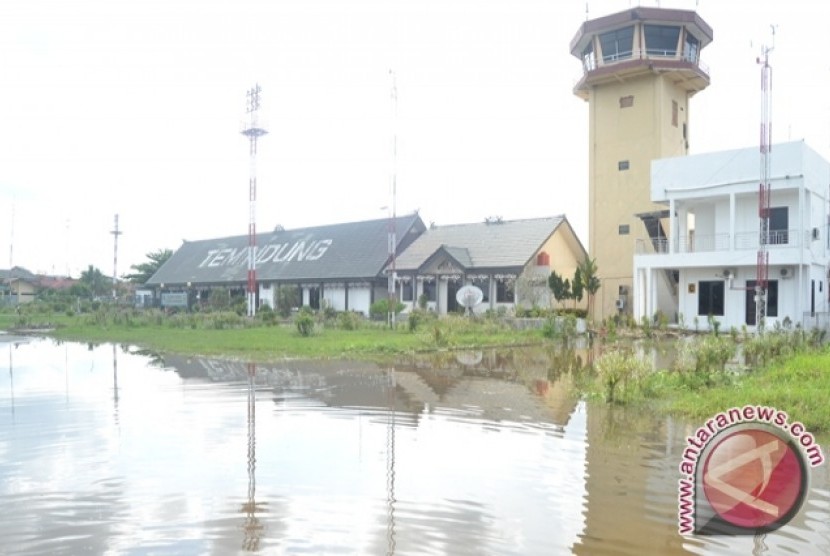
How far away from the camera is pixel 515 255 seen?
110ft

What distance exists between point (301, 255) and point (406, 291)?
9452 millimetres

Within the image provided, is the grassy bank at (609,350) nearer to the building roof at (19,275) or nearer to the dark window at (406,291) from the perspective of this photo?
the dark window at (406,291)

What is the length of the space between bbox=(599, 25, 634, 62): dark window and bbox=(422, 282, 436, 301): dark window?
14200mm

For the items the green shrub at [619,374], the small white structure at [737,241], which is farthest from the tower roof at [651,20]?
the green shrub at [619,374]

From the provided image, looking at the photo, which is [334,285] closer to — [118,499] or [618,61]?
[618,61]

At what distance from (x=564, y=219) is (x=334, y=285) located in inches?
558

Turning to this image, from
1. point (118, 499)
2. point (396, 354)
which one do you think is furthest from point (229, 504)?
point (396, 354)

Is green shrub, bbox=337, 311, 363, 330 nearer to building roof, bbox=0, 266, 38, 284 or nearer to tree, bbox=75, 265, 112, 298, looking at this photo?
tree, bbox=75, 265, 112, 298

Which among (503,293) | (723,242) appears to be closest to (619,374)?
(723,242)

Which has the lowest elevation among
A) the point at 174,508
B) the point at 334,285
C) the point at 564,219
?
the point at 174,508

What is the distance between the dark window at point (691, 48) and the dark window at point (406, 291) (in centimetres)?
1773

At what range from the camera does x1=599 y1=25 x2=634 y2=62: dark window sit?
30.7m

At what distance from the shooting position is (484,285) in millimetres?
34406
